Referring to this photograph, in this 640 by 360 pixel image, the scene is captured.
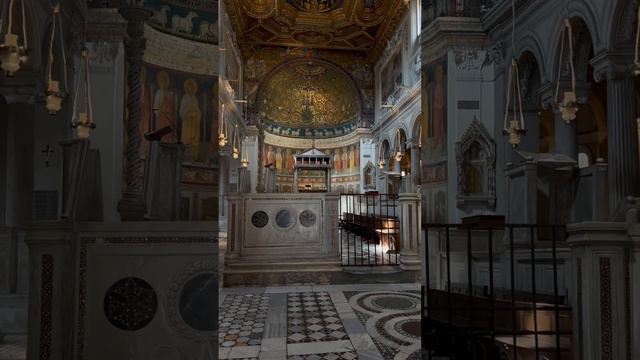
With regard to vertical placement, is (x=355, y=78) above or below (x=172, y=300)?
above

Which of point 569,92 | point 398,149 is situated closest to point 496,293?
point 569,92

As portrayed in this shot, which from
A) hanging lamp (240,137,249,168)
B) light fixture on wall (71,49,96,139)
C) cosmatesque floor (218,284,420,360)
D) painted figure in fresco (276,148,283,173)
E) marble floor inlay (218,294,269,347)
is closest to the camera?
light fixture on wall (71,49,96,139)

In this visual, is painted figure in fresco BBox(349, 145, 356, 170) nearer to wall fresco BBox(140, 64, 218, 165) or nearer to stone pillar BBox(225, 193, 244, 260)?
stone pillar BBox(225, 193, 244, 260)

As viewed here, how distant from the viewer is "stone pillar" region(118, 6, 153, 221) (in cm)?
168

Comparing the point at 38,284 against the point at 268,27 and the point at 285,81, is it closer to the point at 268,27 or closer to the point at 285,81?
the point at 268,27

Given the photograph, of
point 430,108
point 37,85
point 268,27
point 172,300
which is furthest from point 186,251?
point 268,27

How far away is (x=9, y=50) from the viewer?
1497 mm

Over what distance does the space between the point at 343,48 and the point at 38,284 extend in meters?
12.6

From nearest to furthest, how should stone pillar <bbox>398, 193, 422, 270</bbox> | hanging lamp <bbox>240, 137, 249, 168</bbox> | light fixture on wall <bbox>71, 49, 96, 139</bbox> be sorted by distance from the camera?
light fixture on wall <bbox>71, 49, 96, 139</bbox> → stone pillar <bbox>398, 193, 422, 270</bbox> → hanging lamp <bbox>240, 137, 249, 168</bbox>

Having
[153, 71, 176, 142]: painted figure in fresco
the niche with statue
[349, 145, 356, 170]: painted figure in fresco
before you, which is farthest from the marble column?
[349, 145, 356, 170]: painted figure in fresco

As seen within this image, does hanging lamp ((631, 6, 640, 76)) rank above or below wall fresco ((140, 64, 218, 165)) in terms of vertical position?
above

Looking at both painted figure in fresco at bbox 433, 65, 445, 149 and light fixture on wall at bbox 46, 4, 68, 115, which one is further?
painted figure in fresco at bbox 433, 65, 445, 149

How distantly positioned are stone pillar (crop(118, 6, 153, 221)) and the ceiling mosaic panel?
0.18 feet

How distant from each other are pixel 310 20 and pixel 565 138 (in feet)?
30.8
